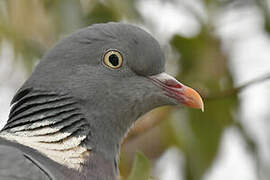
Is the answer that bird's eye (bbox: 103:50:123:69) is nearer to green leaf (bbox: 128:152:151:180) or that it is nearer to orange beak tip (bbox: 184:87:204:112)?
orange beak tip (bbox: 184:87:204:112)

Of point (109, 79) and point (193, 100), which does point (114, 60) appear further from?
point (193, 100)

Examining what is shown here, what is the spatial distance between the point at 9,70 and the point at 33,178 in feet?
7.51

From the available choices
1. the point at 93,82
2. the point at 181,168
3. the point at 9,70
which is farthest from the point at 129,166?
the point at 93,82

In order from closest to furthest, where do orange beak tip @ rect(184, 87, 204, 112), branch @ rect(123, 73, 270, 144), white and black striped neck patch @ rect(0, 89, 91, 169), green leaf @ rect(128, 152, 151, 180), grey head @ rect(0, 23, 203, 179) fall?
1. green leaf @ rect(128, 152, 151, 180)
2. white and black striped neck patch @ rect(0, 89, 91, 169)
3. grey head @ rect(0, 23, 203, 179)
4. orange beak tip @ rect(184, 87, 204, 112)
5. branch @ rect(123, 73, 270, 144)

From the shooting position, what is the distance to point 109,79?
4.49 metres

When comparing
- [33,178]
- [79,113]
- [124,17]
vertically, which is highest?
[124,17]

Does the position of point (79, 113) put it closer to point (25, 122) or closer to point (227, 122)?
point (25, 122)

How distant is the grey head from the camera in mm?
4375

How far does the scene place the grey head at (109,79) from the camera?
4375 mm

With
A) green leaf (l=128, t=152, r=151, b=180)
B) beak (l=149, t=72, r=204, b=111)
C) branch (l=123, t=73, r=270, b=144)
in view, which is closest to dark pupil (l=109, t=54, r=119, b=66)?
beak (l=149, t=72, r=204, b=111)

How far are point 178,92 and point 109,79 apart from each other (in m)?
0.37

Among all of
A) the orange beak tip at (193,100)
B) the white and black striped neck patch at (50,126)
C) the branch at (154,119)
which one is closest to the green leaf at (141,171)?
the white and black striped neck patch at (50,126)

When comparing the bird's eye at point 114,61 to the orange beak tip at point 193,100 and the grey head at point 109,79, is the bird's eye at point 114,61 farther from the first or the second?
the orange beak tip at point 193,100

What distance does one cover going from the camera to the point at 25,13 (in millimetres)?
5281
